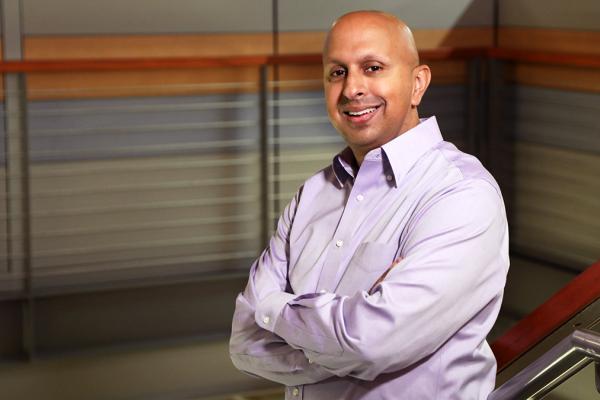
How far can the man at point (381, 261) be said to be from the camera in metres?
1.59

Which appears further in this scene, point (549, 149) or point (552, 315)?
point (549, 149)

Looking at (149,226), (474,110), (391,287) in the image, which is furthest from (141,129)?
(391,287)

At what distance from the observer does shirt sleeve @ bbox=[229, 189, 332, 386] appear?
5.78 ft

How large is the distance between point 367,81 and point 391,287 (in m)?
0.39

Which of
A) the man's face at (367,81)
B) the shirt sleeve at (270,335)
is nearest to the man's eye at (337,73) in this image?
the man's face at (367,81)

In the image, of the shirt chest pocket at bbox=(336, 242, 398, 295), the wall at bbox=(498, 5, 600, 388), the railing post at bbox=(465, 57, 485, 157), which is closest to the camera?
the shirt chest pocket at bbox=(336, 242, 398, 295)

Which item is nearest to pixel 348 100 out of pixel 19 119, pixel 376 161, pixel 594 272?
pixel 376 161

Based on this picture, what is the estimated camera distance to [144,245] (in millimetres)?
4246

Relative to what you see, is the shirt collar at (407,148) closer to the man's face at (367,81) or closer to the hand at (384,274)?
the man's face at (367,81)

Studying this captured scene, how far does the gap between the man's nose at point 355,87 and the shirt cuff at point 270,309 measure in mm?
357

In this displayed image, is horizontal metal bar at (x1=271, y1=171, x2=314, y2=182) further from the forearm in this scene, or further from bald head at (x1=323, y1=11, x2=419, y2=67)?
bald head at (x1=323, y1=11, x2=419, y2=67)

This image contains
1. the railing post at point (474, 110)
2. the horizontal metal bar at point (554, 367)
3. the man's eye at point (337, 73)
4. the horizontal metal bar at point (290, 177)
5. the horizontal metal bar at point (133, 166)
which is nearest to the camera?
the horizontal metal bar at point (554, 367)

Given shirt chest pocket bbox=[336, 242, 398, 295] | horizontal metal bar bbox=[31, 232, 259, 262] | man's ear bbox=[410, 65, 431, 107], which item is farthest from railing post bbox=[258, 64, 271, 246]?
shirt chest pocket bbox=[336, 242, 398, 295]

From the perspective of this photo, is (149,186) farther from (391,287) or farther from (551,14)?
(391,287)
